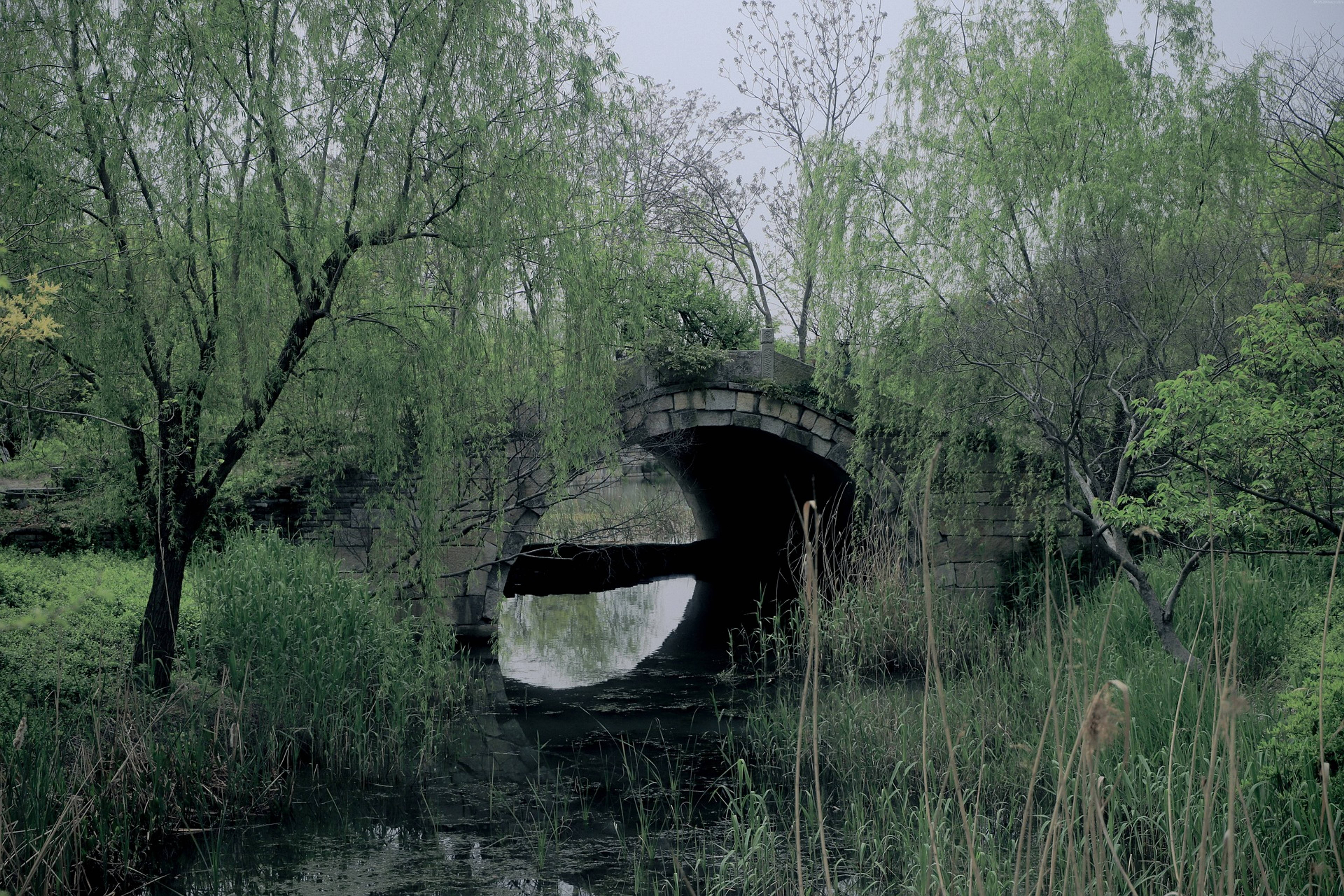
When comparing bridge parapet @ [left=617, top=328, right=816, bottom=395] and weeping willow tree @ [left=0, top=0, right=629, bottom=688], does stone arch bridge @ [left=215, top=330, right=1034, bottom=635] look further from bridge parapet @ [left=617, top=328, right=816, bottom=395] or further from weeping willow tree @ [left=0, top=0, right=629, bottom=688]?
weeping willow tree @ [left=0, top=0, right=629, bottom=688]

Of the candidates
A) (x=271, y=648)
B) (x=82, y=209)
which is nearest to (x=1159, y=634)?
(x=271, y=648)

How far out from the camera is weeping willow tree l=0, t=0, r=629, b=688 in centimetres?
465


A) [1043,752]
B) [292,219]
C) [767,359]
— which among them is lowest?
[1043,752]

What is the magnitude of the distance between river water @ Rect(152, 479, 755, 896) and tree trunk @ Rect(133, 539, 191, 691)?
3.26 feet

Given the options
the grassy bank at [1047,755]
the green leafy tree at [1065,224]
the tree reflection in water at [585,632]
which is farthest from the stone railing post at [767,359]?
the tree reflection in water at [585,632]

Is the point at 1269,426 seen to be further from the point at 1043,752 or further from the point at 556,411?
the point at 556,411

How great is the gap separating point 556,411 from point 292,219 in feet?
7.03

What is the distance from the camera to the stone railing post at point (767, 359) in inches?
412

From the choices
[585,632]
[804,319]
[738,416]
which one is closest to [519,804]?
[738,416]

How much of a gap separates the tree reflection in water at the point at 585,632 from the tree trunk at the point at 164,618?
13.1 feet

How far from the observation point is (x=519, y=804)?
550 cm

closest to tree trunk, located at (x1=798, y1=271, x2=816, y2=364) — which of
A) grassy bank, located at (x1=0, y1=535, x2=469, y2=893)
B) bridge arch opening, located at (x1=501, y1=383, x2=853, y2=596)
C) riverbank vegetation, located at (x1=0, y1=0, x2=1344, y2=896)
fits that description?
bridge arch opening, located at (x1=501, y1=383, x2=853, y2=596)

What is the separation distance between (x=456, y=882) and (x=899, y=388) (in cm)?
607

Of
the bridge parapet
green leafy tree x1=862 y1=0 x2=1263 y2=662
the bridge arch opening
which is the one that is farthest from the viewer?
the bridge arch opening
